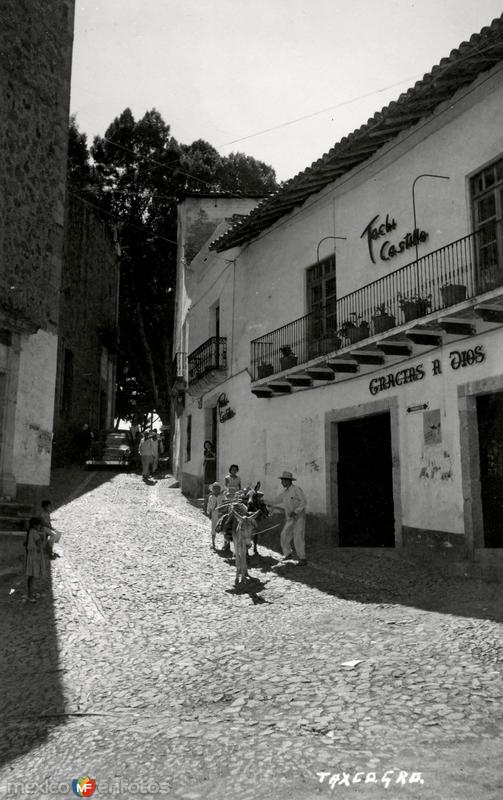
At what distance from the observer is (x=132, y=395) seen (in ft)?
128

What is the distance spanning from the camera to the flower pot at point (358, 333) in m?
12.6

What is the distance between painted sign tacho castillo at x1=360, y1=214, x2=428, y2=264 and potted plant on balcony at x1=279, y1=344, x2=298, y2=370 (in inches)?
108

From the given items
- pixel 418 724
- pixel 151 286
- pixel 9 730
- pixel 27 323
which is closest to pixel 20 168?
pixel 27 323

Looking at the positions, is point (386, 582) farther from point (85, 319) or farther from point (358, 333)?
point (85, 319)

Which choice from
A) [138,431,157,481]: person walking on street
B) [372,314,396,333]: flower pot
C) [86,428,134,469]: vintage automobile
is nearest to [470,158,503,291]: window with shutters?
[372,314,396,333]: flower pot

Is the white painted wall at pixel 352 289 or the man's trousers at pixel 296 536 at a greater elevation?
the white painted wall at pixel 352 289

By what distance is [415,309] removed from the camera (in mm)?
11227

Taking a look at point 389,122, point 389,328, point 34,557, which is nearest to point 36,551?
point 34,557

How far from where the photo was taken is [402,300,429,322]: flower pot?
441 inches

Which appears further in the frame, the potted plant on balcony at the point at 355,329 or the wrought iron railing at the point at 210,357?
the wrought iron railing at the point at 210,357

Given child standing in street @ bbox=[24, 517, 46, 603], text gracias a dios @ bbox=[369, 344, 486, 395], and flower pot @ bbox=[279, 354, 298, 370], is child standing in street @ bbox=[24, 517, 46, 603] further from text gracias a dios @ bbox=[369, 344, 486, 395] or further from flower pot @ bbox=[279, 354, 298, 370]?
flower pot @ bbox=[279, 354, 298, 370]

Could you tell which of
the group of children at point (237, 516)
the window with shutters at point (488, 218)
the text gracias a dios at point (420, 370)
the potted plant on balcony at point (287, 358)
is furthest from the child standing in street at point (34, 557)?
the window with shutters at point (488, 218)

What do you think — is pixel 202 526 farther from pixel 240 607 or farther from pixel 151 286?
pixel 151 286

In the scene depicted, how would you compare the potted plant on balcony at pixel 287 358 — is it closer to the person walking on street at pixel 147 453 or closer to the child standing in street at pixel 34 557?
the child standing in street at pixel 34 557
